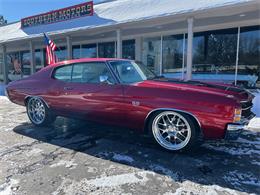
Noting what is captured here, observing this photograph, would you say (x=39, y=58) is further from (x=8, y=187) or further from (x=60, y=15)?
(x=8, y=187)

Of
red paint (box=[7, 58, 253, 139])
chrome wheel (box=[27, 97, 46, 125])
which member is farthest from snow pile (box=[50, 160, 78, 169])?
chrome wheel (box=[27, 97, 46, 125])

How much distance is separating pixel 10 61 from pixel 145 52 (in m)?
15.2

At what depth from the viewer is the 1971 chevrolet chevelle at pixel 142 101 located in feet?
10.5

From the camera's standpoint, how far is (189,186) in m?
2.63

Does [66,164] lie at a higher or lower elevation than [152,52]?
lower

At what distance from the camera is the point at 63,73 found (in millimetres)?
4770

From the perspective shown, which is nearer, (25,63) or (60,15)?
(60,15)

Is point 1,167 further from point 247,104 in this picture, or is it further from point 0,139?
point 247,104

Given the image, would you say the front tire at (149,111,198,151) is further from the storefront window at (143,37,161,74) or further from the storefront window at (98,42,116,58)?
the storefront window at (98,42,116,58)

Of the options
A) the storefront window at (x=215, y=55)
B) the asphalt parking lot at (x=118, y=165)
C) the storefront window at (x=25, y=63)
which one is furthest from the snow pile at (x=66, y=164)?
the storefront window at (x=25, y=63)

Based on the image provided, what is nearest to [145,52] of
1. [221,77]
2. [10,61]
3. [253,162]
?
[221,77]

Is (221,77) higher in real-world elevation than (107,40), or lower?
lower

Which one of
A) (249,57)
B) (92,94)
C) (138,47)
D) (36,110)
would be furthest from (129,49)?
(92,94)

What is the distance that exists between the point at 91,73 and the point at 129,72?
0.76m
